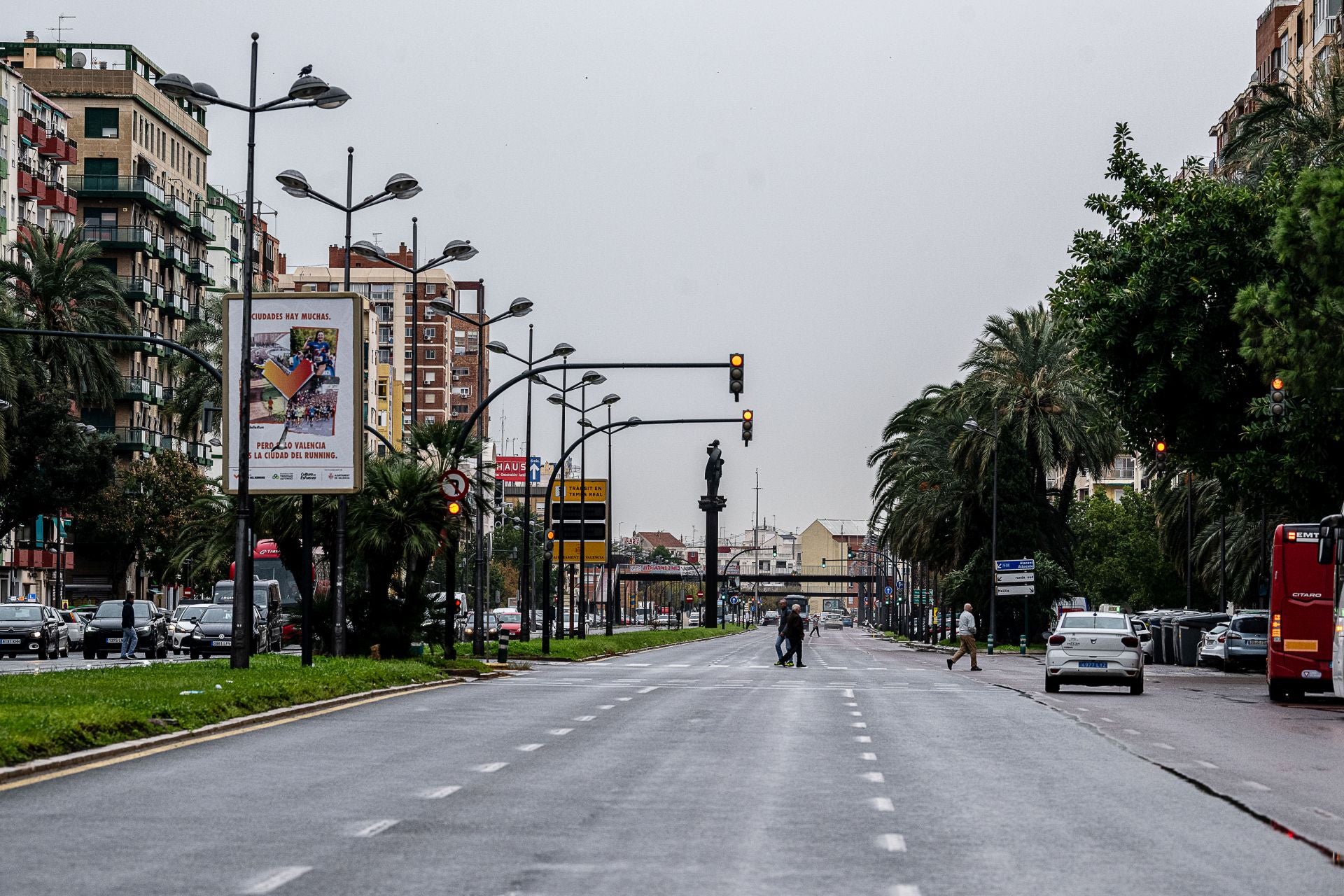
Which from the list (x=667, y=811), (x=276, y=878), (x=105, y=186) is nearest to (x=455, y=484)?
(x=667, y=811)

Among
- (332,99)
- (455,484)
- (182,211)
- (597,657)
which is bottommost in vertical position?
(597,657)

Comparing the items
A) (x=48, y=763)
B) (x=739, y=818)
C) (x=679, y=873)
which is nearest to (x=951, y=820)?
(x=739, y=818)

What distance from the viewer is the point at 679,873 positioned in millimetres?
10109

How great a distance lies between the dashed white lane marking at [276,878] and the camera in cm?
941

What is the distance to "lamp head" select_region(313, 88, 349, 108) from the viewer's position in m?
29.1

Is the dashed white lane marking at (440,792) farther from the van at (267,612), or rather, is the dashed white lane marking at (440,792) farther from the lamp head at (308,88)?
the van at (267,612)

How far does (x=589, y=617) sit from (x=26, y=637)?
131 m

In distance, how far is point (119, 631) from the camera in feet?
170

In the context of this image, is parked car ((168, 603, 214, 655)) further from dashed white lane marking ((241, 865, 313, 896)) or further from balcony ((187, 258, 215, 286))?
balcony ((187, 258, 215, 286))

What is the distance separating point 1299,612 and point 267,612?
97.5 ft

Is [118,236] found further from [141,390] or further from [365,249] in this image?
[365,249]

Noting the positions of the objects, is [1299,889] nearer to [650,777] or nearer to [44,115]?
[650,777]

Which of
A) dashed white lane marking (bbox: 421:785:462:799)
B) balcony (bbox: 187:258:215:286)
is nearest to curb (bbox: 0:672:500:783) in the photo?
dashed white lane marking (bbox: 421:785:462:799)

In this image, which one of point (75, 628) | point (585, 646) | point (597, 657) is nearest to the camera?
point (597, 657)
